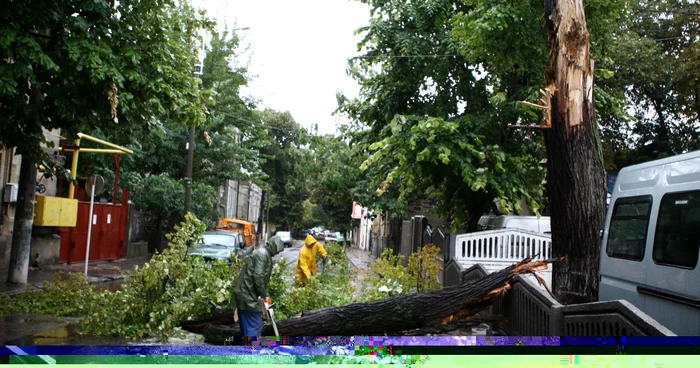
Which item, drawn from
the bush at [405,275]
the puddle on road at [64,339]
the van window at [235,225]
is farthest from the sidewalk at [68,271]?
the van window at [235,225]

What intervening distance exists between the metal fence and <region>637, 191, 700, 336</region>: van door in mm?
1323

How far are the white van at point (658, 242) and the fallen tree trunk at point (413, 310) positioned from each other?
126 centimetres

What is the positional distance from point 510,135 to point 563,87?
370 inches

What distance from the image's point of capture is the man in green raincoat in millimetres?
7414

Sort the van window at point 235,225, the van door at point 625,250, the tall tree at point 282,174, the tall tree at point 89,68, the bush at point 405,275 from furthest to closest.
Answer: the tall tree at point 282,174 < the van window at point 235,225 < the bush at point 405,275 < the tall tree at point 89,68 < the van door at point 625,250

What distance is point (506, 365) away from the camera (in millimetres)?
3342

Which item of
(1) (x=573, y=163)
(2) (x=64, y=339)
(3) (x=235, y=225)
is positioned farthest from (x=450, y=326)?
(3) (x=235, y=225)

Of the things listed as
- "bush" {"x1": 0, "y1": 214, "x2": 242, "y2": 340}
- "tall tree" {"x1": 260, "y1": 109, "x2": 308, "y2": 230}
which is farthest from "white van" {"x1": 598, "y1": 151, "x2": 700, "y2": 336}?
"tall tree" {"x1": 260, "y1": 109, "x2": 308, "y2": 230}

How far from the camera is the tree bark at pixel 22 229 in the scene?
1473 centimetres

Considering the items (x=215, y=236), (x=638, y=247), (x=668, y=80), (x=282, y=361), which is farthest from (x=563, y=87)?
(x=668, y=80)

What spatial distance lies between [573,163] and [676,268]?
1700mm

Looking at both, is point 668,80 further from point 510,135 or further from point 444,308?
point 444,308

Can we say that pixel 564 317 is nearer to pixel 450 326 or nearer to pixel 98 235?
pixel 450 326

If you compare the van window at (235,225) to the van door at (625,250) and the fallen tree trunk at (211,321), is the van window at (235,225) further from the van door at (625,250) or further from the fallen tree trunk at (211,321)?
the van door at (625,250)
